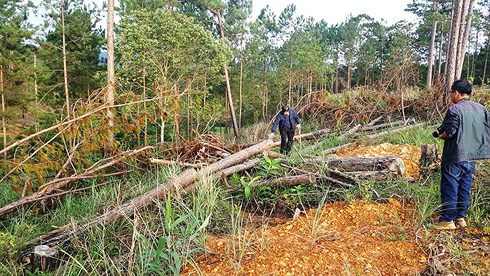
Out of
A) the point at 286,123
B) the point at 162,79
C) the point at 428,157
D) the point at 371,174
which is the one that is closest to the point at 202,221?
the point at 371,174

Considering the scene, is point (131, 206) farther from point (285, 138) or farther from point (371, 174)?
point (285, 138)

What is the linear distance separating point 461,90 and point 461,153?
0.68 m

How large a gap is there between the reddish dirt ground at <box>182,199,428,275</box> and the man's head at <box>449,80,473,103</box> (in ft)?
4.39

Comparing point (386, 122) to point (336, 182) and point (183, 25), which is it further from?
point (183, 25)

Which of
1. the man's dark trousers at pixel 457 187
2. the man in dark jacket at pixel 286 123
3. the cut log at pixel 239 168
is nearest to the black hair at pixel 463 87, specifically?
the man's dark trousers at pixel 457 187

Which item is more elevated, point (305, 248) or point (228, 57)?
point (228, 57)

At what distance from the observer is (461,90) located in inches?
123

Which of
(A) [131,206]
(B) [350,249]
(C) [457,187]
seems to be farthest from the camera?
(A) [131,206]

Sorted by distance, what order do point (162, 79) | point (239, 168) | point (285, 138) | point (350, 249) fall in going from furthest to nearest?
point (162, 79), point (285, 138), point (239, 168), point (350, 249)

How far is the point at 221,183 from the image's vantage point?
4297 millimetres

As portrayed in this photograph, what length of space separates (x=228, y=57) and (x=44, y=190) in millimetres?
15139

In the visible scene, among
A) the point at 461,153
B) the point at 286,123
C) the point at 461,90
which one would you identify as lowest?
the point at 286,123

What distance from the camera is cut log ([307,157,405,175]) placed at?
13.1 ft

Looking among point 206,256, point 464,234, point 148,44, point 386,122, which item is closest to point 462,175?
point 464,234
